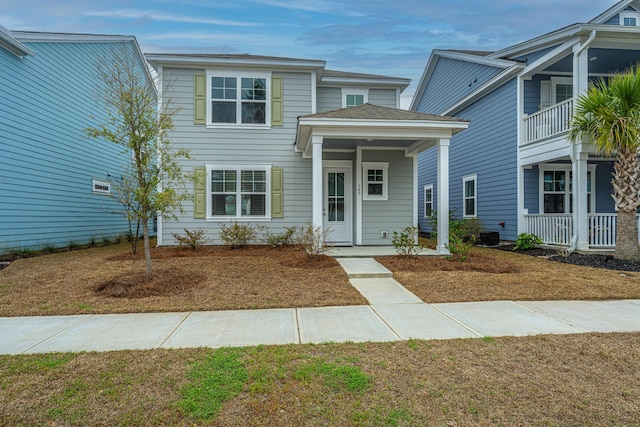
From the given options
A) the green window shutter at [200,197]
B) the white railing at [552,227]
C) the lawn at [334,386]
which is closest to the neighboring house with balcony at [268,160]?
the green window shutter at [200,197]

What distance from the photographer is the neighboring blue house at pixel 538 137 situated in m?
9.28

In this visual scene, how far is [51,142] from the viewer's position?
1034 cm

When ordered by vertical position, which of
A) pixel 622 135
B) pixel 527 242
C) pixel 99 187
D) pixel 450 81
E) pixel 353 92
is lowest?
pixel 527 242

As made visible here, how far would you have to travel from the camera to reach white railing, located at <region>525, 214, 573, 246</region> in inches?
380

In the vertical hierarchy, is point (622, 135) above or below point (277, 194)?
above

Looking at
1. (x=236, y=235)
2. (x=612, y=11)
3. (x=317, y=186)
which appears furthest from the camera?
(x=612, y=11)

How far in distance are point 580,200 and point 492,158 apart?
13.6 ft

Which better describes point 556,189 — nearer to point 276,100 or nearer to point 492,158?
point 492,158

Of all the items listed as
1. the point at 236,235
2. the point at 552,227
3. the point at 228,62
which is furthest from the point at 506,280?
the point at 228,62

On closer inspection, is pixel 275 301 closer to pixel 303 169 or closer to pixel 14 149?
pixel 303 169

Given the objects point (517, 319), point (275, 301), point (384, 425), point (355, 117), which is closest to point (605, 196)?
point (355, 117)

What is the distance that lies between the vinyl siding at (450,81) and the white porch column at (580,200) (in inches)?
180

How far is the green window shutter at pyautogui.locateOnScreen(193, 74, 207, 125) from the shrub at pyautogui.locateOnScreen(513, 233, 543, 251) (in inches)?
380

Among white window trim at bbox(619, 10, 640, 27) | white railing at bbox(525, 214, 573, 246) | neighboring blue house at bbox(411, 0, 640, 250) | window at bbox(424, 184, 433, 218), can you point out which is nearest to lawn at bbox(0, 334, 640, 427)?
white railing at bbox(525, 214, 573, 246)
